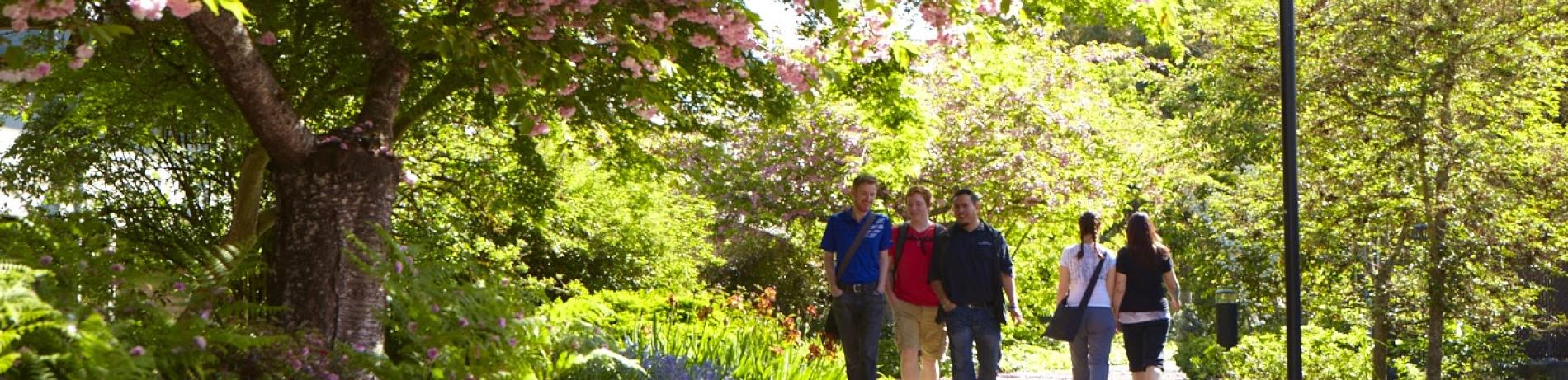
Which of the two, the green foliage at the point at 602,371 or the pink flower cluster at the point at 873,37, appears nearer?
the green foliage at the point at 602,371

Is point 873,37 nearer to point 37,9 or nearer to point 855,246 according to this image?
point 855,246

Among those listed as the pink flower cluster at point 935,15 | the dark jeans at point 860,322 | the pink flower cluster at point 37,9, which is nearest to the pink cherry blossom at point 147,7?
the pink flower cluster at point 37,9

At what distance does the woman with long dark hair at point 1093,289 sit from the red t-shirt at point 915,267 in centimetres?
92

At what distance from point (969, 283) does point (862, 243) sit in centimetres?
65

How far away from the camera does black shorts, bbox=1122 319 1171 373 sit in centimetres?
1027

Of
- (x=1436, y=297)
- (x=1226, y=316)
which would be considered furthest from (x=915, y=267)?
(x=1436, y=297)

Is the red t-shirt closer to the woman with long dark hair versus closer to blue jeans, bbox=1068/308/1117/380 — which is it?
the woman with long dark hair

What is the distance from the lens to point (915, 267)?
9930 millimetres

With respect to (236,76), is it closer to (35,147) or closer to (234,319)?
(234,319)

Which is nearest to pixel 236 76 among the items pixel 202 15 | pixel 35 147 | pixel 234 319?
pixel 202 15

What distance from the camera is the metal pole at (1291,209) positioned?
862cm

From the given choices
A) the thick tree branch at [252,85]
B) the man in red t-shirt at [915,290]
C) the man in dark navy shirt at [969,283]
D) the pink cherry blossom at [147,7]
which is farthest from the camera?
the man in red t-shirt at [915,290]

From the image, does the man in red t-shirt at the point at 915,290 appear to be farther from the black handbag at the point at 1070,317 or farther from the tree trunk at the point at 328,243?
the tree trunk at the point at 328,243

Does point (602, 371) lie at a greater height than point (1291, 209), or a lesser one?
lesser
